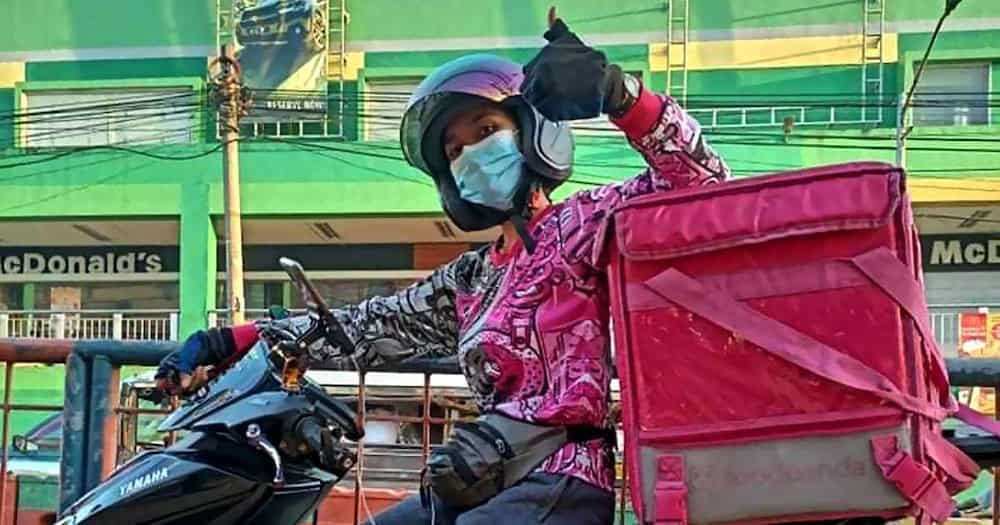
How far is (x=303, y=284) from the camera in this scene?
80.7 inches

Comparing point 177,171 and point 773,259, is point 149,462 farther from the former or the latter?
point 177,171

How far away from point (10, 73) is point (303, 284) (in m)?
16.5

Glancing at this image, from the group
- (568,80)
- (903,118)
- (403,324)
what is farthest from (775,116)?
(568,80)

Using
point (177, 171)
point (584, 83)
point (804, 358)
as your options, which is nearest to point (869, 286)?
point (804, 358)

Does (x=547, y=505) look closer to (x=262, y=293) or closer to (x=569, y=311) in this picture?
(x=569, y=311)

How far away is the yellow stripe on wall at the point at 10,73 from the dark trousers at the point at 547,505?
16.8m

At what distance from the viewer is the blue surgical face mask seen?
6.64ft

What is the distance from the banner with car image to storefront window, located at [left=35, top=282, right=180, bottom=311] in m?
3.73

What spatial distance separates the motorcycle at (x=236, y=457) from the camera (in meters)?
1.99

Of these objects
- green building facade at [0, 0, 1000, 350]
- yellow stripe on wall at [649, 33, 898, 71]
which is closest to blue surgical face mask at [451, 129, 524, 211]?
green building facade at [0, 0, 1000, 350]

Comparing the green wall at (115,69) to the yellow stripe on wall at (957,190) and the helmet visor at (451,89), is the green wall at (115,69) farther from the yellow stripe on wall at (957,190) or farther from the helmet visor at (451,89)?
the helmet visor at (451,89)

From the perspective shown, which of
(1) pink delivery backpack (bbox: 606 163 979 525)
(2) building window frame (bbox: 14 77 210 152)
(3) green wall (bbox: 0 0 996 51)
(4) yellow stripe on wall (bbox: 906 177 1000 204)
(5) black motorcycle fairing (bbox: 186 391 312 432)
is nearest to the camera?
(1) pink delivery backpack (bbox: 606 163 979 525)

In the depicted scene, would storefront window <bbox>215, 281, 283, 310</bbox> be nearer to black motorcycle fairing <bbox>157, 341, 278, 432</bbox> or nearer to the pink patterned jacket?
black motorcycle fairing <bbox>157, 341, 278, 432</bbox>

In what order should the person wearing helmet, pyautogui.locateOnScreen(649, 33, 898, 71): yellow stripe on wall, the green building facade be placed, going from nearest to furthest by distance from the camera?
1. the person wearing helmet
2. the green building facade
3. pyautogui.locateOnScreen(649, 33, 898, 71): yellow stripe on wall
